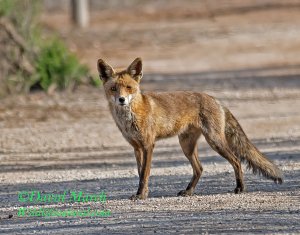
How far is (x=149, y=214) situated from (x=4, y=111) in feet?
30.9

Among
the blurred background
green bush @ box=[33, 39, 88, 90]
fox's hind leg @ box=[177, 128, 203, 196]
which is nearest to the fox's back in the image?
fox's hind leg @ box=[177, 128, 203, 196]

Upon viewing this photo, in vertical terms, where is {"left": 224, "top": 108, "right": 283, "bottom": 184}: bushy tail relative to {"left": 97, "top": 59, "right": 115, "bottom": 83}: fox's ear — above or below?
below

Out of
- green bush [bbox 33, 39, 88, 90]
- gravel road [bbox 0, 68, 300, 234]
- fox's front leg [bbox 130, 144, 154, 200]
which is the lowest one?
gravel road [bbox 0, 68, 300, 234]

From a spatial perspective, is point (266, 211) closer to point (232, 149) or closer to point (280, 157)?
point (232, 149)

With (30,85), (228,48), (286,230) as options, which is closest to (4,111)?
(30,85)

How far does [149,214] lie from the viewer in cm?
935

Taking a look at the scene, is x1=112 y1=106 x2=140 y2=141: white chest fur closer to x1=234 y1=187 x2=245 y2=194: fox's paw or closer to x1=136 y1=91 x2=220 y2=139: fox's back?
x1=136 y1=91 x2=220 y2=139: fox's back

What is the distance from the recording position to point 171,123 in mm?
10711

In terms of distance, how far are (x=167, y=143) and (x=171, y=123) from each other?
14.8 ft

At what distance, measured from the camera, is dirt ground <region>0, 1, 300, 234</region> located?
911 cm

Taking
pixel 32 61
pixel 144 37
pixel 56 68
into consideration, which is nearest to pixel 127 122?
pixel 56 68

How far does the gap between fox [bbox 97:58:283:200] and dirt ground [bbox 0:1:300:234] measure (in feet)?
0.85

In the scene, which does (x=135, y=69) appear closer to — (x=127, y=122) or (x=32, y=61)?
(x=127, y=122)

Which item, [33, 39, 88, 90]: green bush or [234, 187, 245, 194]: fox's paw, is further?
[33, 39, 88, 90]: green bush
